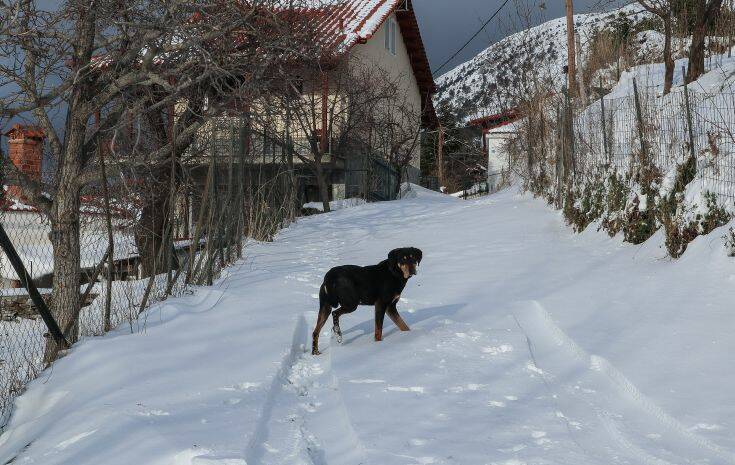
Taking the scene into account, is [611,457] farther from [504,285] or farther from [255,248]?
[255,248]

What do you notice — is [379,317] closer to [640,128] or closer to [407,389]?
[407,389]

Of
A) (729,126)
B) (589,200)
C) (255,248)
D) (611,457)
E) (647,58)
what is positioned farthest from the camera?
(647,58)

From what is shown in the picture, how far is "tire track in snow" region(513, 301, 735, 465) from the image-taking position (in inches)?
160

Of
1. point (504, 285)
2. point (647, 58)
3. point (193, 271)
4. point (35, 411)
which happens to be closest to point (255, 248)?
point (193, 271)

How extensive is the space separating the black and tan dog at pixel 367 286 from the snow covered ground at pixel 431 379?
13.5 inches

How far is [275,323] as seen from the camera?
24.4ft

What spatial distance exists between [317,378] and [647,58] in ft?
61.0

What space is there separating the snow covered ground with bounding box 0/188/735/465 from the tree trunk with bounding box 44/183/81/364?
66.9 inches

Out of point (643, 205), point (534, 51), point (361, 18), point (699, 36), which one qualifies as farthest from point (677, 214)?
point (361, 18)

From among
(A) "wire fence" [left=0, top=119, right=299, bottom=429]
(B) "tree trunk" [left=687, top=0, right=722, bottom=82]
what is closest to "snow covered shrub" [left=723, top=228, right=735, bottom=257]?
(A) "wire fence" [left=0, top=119, right=299, bottom=429]

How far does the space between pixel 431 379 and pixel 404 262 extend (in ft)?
4.77

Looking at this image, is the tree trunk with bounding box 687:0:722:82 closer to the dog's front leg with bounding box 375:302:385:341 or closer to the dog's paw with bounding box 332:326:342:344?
A: the dog's front leg with bounding box 375:302:385:341

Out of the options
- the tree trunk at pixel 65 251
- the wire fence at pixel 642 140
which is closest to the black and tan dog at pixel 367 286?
the tree trunk at pixel 65 251

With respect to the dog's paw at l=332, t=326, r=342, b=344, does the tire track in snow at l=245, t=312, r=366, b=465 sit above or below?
below
